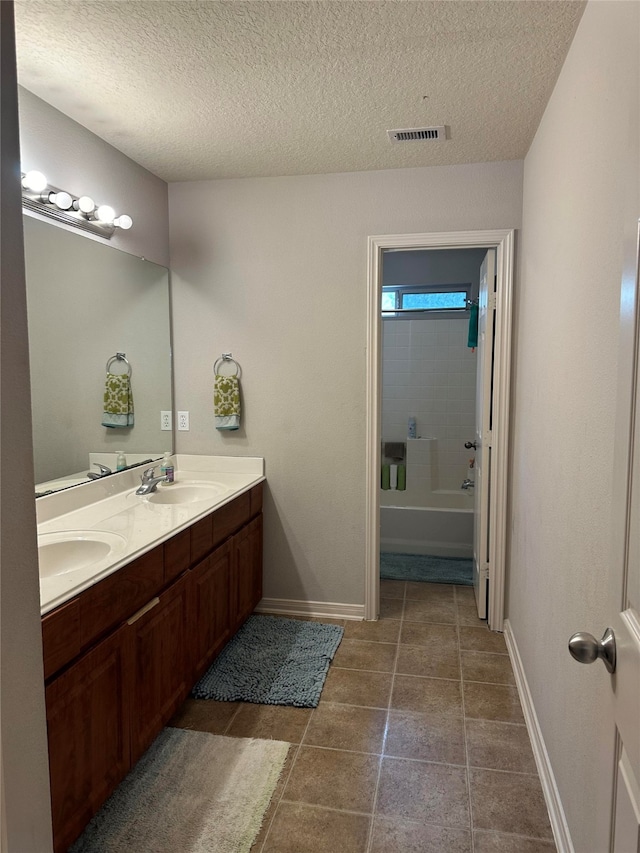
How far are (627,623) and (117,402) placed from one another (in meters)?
2.49

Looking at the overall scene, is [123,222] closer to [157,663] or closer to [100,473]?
[100,473]

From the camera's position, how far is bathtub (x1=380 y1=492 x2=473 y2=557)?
4391mm

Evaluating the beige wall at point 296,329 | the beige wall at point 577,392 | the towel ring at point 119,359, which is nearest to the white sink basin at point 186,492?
the beige wall at point 296,329

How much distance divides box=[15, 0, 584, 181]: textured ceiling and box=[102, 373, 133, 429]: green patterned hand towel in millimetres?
1096

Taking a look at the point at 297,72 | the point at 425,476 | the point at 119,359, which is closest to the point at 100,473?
the point at 119,359

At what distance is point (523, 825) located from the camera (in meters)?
1.79

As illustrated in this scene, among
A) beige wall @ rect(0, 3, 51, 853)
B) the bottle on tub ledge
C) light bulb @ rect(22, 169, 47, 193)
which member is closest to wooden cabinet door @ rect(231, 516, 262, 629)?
the bottle on tub ledge

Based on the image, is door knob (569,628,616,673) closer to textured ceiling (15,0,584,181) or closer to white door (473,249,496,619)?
textured ceiling (15,0,584,181)

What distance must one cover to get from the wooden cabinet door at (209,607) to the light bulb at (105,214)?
1.54 m

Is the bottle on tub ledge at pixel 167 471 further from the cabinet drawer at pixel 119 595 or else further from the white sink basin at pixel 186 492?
the cabinet drawer at pixel 119 595

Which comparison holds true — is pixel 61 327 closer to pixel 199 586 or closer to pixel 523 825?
pixel 199 586

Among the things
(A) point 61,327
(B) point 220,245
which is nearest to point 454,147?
(B) point 220,245

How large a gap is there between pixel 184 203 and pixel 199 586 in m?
2.11

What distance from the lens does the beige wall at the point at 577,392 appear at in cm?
130
